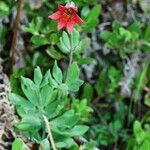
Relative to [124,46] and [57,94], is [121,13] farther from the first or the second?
[57,94]

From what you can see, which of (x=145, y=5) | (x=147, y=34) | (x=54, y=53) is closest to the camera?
(x=54, y=53)

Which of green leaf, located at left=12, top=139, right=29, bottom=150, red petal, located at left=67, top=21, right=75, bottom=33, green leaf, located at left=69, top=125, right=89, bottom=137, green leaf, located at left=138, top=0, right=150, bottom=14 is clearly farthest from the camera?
green leaf, located at left=138, top=0, right=150, bottom=14

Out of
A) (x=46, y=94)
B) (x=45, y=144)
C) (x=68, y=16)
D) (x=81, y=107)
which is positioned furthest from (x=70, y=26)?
(x=81, y=107)

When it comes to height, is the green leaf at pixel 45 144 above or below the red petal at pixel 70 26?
below

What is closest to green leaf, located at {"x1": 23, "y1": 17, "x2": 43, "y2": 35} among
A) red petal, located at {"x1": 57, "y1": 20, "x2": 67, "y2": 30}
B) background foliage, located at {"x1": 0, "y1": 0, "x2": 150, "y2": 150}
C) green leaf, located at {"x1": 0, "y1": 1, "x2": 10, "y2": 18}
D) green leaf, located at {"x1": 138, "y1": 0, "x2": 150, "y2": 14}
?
background foliage, located at {"x1": 0, "y1": 0, "x2": 150, "y2": 150}

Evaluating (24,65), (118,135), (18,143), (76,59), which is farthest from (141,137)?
(18,143)

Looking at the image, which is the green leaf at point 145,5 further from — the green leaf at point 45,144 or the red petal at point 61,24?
the green leaf at point 45,144

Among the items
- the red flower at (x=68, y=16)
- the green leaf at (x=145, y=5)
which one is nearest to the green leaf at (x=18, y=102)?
the red flower at (x=68, y=16)

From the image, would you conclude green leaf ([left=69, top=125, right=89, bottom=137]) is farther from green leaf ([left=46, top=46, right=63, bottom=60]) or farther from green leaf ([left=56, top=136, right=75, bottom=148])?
green leaf ([left=46, top=46, right=63, bottom=60])

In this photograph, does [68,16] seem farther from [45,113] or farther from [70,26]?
[45,113]

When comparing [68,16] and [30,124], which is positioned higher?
[68,16]
